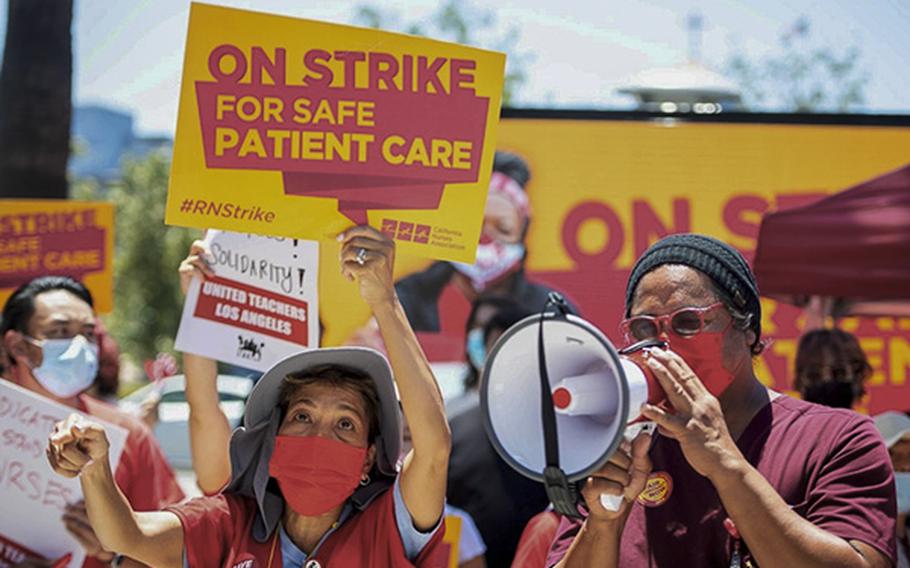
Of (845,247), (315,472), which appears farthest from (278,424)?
(845,247)

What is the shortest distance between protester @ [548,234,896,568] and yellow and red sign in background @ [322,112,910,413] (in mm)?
4714

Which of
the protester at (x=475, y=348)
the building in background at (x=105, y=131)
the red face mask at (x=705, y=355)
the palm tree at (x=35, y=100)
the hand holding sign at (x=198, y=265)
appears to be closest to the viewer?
the red face mask at (x=705, y=355)

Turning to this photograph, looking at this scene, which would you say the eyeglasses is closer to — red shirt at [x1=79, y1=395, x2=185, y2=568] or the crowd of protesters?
the crowd of protesters

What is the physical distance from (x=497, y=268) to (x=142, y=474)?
11.9 feet

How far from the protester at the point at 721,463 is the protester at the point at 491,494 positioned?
7.13 feet

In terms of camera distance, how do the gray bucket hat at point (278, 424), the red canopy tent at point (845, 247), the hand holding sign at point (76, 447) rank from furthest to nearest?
the red canopy tent at point (845, 247) → the gray bucket hat at point (278, 424) → the hand holding sign at point (76, 447)

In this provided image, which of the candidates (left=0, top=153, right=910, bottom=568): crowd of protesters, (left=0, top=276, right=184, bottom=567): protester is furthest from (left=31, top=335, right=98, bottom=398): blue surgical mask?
A: (left=0, top=153, right=910, bottom=568): crowd of protesters

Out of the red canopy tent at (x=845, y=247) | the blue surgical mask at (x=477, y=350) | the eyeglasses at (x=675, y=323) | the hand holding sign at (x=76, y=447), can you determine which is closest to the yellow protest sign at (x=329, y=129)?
the hand holding sign at (x=76, y=447)

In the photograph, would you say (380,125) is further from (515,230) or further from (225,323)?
(515,230)

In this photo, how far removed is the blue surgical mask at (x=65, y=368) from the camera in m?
4.36

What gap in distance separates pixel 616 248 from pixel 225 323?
4.12 m

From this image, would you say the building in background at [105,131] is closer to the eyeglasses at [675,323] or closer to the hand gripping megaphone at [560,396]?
the eyeglasses at [675,323]

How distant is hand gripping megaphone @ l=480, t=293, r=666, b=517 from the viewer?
7.11ft

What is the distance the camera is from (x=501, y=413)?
2262 millimetres
